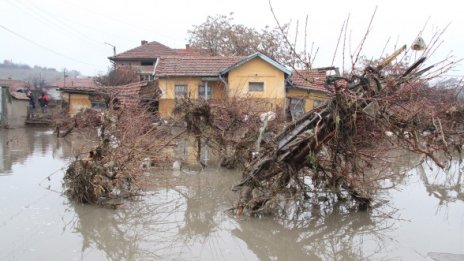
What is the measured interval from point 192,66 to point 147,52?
21.2 meters

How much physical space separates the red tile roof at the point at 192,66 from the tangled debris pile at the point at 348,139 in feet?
62.0

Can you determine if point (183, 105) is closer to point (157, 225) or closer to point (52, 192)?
point (52, 192)

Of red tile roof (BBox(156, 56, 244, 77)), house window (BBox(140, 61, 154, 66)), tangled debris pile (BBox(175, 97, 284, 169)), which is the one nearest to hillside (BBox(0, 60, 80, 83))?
house window (BBox(140, 61, 154, 66))

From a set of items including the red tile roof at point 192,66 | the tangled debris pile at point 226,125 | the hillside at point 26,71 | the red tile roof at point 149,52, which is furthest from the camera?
the hillside at point 26,71

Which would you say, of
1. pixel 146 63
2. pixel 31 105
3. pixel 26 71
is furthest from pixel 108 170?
pixel 26 71

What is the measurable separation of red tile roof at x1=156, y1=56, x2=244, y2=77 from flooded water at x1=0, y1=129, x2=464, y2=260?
16.9 metres

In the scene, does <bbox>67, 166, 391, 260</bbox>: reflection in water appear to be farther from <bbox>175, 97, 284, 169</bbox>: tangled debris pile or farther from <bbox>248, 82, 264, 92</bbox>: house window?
<bbox>248, 82, 264, 92</bbox>: house window

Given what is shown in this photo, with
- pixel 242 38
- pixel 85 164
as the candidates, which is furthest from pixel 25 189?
pixel 242 38

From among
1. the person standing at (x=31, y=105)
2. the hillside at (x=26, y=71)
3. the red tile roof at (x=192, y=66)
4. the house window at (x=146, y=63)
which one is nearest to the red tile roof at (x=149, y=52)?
the house window at (x=146, y=63)

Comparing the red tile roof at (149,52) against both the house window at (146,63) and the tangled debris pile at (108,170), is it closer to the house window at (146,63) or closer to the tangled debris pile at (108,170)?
the house window at (146,63)

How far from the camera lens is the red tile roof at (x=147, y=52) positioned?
4544 centimetres

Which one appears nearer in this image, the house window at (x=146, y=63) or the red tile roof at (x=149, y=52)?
the red tile roof at (x=149, y=52)

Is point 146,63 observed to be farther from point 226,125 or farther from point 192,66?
point 226,125

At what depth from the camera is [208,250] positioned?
638cm
